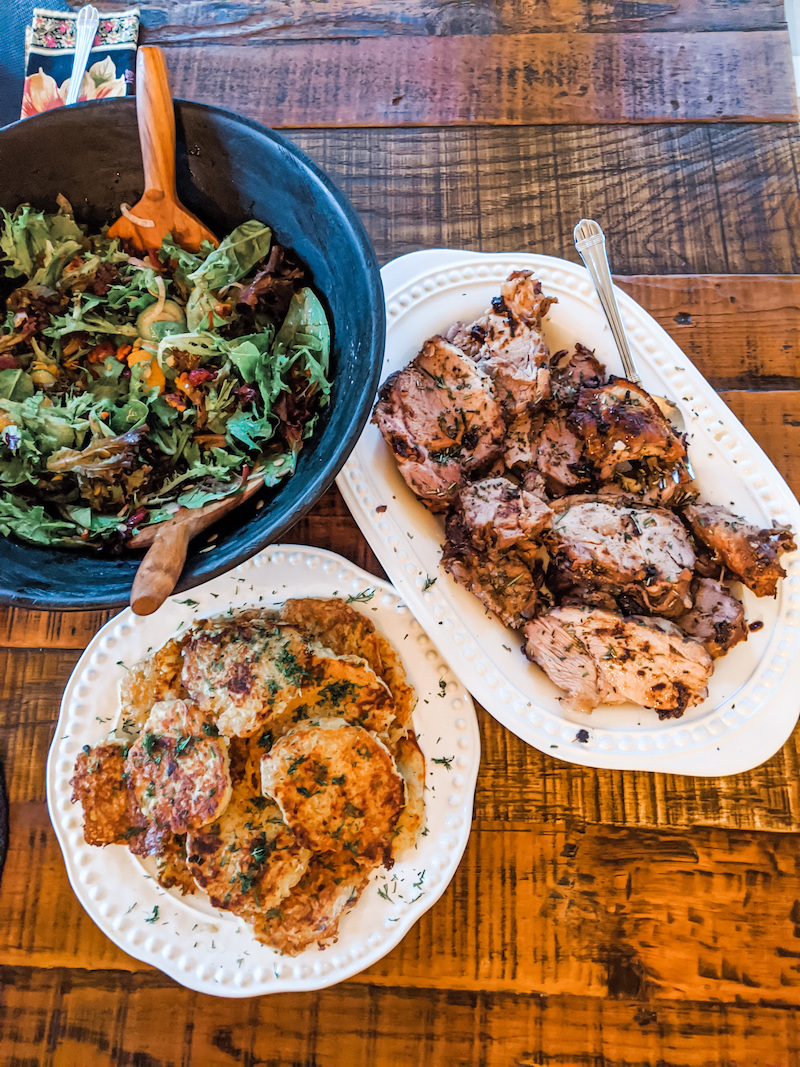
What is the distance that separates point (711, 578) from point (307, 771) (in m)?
1.24

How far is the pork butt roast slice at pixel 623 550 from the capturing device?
5.69ft

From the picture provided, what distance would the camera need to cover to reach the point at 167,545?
54.3 inches

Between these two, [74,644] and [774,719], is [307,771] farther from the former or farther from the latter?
[774,719]

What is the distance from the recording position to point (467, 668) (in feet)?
5.97

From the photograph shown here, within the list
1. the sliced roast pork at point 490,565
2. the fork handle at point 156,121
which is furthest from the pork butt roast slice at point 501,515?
the fork handle at point 156,121

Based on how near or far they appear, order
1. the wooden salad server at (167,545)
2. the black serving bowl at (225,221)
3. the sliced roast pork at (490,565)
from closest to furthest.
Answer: the wooden salad server at (167,545) → the black serving bowl at (225,221) → the sliced roast pork at (490,565)

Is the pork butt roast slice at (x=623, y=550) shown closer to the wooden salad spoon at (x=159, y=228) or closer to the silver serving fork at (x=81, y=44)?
the wooden salad spoon at (x=159, y=228)

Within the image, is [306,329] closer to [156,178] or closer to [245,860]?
[156,178]

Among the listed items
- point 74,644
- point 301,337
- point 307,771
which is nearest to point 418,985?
point 307,771

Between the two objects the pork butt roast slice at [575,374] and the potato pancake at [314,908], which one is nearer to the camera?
the potato pancake at [314,908]

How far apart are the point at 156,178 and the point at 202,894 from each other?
1877mm

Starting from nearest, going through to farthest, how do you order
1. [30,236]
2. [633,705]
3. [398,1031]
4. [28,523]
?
[28,523], [30,236], [633,705], [398,1031]

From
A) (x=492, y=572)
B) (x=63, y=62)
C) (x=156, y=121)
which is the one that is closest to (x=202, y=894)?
(x=492, y=572)

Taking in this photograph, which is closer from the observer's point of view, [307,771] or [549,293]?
[307,771]
